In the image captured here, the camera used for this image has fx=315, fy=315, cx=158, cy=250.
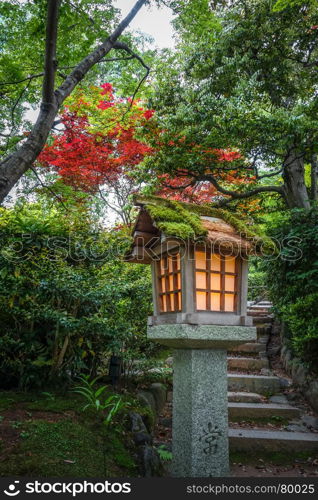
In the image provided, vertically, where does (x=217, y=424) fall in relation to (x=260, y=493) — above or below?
above

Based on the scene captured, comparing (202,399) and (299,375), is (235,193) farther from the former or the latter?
(202,399)

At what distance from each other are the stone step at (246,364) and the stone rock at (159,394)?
70.9 inches

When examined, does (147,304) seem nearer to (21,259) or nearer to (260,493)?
(21,259)

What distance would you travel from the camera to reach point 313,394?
559cm

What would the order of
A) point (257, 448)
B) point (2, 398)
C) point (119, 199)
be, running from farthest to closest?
point (119, 199) < point (257, 448) < point (2, 398)

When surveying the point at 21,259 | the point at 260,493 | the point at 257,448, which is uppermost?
the point at 21,259

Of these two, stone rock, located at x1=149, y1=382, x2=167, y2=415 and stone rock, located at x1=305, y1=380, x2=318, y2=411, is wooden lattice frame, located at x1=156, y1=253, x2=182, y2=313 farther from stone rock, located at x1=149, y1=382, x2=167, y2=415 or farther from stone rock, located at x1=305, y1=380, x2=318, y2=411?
stone rock, located at x1=305, y1=380, x2=318, y2=411

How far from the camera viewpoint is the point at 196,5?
19.1ft

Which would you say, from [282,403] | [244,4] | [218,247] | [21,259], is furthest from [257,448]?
[244,4]

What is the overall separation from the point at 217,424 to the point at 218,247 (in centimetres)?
178

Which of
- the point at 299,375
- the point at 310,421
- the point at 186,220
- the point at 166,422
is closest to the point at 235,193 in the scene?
the point at 299,375

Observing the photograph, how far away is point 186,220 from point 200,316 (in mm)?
923

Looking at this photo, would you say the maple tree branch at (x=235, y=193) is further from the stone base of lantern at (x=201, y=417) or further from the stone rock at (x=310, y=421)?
the stone base of lantern at (x=201, y=417)

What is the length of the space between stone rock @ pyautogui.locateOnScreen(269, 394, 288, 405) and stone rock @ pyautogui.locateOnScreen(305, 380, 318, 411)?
0.41 metres
